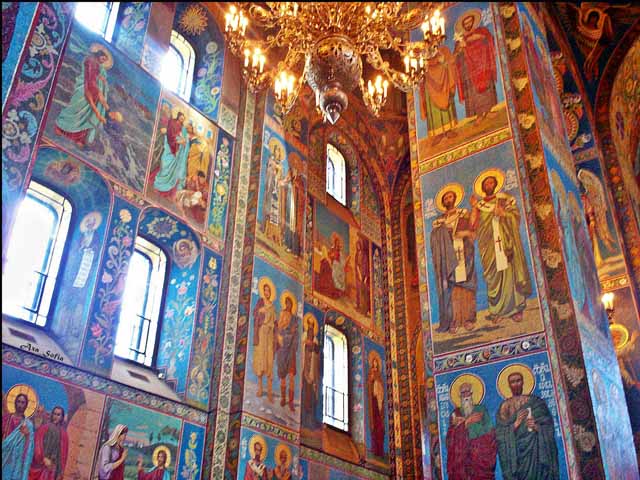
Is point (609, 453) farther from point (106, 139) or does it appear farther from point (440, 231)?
point (106, 139)

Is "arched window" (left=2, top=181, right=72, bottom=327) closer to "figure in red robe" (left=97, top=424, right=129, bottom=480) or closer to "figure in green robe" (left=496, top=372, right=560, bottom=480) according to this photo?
"figure in red robe" (left=97, top=424, right=129, bottom=480)

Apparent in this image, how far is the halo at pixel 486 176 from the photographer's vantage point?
8.40m

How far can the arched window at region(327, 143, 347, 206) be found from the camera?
14.2 meters

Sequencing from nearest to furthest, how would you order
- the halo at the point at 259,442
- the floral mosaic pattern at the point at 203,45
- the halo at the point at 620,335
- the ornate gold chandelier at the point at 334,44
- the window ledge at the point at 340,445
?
the ornate gold chandelier at the point at 334,44 → the halo at the point at 259,442 → the window ledge at the point at 340,445 → the floral mosaic pattern at the point at 203,45 → the halo at the point at 620,335

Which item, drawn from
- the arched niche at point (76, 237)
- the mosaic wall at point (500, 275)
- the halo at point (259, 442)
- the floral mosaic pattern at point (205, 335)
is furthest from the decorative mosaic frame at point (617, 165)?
the arched niche at point (76, 237)

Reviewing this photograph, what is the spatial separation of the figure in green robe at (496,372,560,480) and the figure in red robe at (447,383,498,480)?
4.3 inches

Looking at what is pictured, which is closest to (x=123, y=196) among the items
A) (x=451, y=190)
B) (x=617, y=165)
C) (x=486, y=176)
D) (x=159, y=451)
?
(x=159, y=451)

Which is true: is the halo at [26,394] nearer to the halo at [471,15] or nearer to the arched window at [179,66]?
the arched window at [179,66]

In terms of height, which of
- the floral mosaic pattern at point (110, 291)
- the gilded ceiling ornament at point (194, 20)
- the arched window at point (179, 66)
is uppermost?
the gilded ceiling ornament at point (194, 20)

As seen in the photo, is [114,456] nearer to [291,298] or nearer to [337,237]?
[291,298]

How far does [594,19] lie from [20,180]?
1082 cm

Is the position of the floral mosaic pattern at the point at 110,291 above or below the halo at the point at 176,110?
below

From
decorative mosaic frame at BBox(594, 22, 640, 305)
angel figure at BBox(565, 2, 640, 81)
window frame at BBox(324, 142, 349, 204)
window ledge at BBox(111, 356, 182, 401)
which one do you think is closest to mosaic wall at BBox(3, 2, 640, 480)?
window ledge at BBox(111, 356, 182, 401)

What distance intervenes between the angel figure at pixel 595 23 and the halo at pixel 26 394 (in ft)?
36.6
